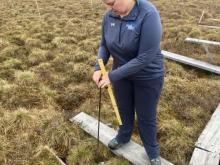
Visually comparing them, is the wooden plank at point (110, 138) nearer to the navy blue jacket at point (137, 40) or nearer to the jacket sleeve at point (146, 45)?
the navy blue jacket at point (137, 40)

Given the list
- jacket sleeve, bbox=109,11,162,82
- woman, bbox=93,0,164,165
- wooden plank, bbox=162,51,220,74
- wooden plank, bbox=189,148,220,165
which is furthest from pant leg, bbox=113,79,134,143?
wooden plank, bbox=162,51,220,74

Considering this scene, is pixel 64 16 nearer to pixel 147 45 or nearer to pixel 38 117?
pixel 38 117

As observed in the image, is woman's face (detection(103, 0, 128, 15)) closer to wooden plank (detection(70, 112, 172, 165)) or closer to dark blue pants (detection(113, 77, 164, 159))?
dark blue pants (detection(113, 77, 164, 159))

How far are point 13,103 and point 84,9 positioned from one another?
9323mm

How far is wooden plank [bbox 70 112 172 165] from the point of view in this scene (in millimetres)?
4020

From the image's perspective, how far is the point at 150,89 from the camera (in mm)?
3258

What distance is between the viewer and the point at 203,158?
4.06m

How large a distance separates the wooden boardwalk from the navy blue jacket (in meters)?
1.57

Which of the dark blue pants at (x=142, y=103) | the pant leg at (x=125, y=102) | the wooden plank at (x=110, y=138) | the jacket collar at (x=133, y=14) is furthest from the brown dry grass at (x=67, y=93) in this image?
the jacket collar at (x=133, y=14)

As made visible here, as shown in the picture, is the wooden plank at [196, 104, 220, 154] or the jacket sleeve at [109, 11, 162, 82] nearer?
the jacket sleeve at [109, 11, 162, 82]

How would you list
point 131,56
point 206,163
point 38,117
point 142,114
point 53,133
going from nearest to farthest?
point 131,56, point 142,114, point 206,163, point 53,133, point 38,117

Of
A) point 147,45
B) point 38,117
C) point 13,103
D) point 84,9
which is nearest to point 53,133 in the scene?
point 38,117

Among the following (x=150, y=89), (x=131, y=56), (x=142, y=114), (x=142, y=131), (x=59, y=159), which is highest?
(x=131, y=56)

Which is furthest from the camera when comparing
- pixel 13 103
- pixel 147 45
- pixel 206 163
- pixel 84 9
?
pixel 84 9
